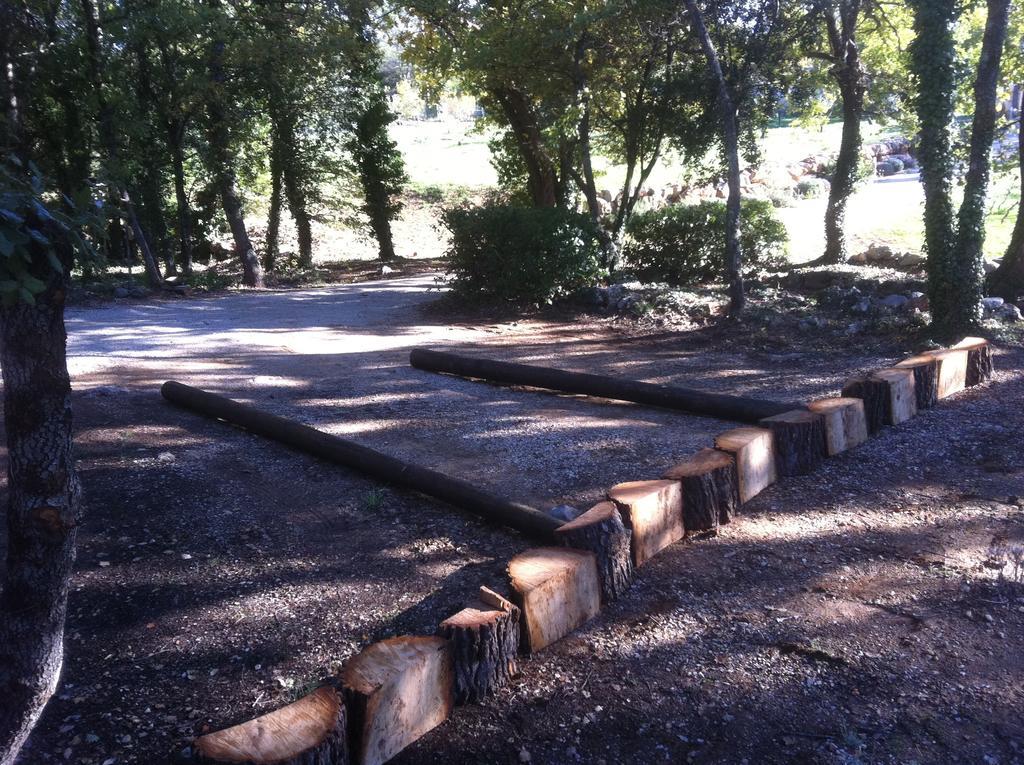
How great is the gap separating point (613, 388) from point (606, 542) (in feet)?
10.8

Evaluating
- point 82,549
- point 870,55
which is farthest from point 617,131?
point 82,549

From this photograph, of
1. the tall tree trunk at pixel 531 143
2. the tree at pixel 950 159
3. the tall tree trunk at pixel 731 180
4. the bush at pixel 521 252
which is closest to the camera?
the tree at pixel 950 159

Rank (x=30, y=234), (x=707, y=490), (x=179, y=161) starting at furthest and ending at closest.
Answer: (x=179, y=161), (x=707, y=490), (x=30, y=234)

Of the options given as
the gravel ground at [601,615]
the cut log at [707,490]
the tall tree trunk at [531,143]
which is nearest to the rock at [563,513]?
the gravel ground at [601,615]

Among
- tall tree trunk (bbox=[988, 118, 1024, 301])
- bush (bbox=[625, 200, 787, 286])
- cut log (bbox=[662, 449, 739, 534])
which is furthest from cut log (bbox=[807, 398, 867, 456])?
bush (bbox=[625, 200, 787, 286])

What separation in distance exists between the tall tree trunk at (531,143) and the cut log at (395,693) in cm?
1332

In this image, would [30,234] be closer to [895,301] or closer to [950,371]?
[950,371]

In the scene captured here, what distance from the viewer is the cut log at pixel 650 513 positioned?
3.69 m

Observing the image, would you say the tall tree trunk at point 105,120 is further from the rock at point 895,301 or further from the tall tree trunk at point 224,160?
the rock at point 895,301

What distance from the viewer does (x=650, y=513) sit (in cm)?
379

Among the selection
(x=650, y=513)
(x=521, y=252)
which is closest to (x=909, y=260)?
(x=521, y=252)

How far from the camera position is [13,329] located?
2.51 metres

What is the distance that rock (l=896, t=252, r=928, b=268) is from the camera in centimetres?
1353

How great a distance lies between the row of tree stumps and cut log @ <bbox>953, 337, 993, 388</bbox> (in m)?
1.83
